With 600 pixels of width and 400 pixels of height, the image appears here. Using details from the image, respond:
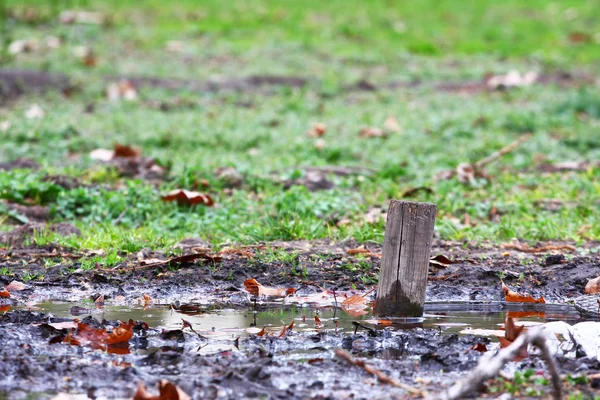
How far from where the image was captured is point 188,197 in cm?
702

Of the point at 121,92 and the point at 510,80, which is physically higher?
the point at 510,80

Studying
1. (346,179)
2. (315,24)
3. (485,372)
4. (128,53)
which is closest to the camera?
(485,372)

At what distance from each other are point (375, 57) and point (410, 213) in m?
11.0

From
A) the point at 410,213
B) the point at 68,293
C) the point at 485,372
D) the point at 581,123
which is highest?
the point at 581,123

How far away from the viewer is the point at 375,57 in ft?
49.6

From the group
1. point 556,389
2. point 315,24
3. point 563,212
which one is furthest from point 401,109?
point 556,389

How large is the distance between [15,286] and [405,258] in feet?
7.66

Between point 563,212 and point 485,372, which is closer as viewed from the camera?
point 485,372

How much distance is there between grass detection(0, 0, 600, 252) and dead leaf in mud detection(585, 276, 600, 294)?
1.24 m

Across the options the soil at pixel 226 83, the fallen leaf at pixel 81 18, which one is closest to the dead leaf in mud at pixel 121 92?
the soil at pixel 226 83

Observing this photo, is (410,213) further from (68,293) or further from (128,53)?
(128,53)

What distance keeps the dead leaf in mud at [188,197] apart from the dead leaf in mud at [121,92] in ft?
16.7

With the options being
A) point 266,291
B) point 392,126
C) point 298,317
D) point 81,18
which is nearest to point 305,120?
point 392,126

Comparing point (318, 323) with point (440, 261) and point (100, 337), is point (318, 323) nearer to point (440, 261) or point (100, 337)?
point (100, 337)
